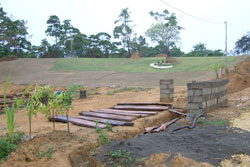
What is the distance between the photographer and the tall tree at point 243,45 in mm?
31763

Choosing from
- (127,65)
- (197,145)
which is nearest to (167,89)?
(197,145)

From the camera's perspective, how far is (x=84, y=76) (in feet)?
76.8

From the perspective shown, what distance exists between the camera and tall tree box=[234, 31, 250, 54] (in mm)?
31763

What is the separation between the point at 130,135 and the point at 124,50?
3970 cm

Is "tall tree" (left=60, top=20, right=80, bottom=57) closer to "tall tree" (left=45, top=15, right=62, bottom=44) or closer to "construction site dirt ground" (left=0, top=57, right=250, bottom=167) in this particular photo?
"tall tree" (left=45, top=15, right=62, bottom=44)

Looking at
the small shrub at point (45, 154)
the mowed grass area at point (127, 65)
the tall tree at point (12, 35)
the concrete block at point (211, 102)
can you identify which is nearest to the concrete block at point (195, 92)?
the concrete block at point (211, 102)

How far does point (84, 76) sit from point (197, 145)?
65.6 feet

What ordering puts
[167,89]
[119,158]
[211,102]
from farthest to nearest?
[167,89]
[211,102]
[119,158]

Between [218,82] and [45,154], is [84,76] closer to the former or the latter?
[218,82]

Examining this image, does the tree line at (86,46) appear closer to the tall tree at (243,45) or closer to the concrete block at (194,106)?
the tall tree at (243,45)

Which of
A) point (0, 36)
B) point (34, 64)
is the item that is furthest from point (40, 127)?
point (34, 64)

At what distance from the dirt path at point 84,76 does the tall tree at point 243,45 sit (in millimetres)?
15811

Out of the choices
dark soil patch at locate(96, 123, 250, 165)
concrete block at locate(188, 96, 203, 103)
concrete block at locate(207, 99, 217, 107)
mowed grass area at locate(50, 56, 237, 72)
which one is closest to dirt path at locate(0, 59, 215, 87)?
mowed grass area at locate(50, 56, 237, 72)

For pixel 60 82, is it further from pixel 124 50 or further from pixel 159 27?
pixel 124 50
